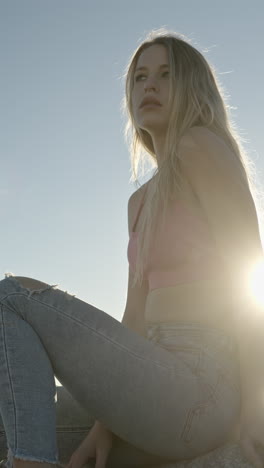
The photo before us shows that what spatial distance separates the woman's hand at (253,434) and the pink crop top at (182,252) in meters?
0.76

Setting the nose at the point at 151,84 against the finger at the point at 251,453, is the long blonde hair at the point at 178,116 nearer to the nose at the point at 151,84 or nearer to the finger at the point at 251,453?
the nose at the point at 151,84

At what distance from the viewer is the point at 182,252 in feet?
10.5

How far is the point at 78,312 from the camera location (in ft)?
8.55

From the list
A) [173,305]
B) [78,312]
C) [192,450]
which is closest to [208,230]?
[173,305]

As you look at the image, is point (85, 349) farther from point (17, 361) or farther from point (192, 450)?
point (192, 450)

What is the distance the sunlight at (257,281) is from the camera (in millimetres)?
2859

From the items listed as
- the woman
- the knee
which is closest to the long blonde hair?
the woman

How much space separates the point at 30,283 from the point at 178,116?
1627mm

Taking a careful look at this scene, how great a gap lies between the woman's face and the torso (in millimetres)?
1302

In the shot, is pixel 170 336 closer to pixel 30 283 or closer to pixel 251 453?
pixel 251 453

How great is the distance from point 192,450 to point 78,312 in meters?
0.93

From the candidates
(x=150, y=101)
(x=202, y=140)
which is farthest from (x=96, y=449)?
(x=150, y=101)

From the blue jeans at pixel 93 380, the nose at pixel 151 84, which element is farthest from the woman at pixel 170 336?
the nose at pixel 151 84

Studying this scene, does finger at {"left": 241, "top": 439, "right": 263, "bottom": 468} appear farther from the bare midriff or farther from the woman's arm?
the bare midriff
